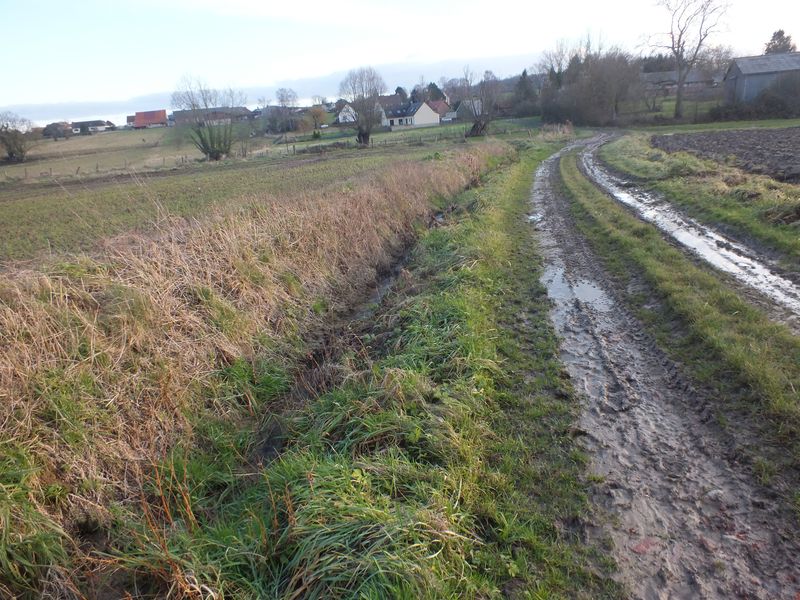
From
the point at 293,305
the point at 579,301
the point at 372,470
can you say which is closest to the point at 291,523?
the point at 372,470

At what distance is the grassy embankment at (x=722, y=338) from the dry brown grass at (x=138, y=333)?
5403mm

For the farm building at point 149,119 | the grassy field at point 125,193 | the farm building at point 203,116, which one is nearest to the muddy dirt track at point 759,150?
the grassy field at point 125,193

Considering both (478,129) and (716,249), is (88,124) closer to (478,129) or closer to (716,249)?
A: (478,129)

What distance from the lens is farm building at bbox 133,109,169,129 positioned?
104m

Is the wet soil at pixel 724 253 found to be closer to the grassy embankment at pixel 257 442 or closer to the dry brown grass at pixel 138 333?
the grassy embankment at pixel 257 442

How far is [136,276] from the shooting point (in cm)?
650

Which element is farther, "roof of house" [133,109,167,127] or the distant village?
"roof of house" [133,109,167,127]

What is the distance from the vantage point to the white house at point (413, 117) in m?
86.7

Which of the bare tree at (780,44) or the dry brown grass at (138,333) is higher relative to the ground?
the bare tree at (780,44)

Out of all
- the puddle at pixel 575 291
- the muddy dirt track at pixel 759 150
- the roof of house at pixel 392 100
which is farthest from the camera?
the roof of house at pixel 392 100

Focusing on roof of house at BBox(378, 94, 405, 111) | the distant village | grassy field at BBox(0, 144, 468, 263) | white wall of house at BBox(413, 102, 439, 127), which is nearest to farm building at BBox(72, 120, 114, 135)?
the distant village

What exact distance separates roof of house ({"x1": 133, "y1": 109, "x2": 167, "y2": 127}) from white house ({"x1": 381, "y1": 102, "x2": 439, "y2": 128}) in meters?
52.7

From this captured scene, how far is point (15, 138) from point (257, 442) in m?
54.7

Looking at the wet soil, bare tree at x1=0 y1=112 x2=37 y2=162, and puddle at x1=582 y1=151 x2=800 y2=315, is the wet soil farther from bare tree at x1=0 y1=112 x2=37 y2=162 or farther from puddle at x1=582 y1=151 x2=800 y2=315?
bare tree at x1=0 y1=112 x2=37 y2=162
